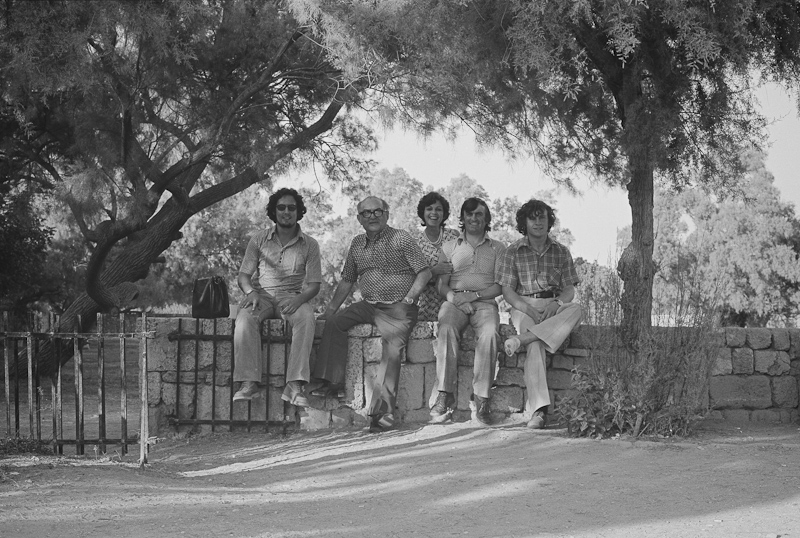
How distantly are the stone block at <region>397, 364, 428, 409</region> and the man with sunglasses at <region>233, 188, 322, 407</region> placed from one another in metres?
0.81

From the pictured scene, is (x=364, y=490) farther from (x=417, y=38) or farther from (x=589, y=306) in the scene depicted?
(x=417, y=38)

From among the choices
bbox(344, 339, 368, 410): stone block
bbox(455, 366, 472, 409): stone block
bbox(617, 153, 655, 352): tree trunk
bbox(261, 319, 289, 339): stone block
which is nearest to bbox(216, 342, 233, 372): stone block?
bbox(261, 319, 289, 339): stone block

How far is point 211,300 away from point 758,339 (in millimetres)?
4701

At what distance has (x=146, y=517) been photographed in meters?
4.43

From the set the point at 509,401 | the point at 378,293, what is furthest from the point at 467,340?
the point at 378,293

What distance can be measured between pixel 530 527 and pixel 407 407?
282 cm

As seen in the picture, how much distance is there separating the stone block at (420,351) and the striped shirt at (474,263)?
20.5 inches

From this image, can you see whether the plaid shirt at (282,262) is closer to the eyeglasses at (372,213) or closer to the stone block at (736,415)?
the eyeglasses at (372,213)

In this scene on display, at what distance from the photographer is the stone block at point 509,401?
281 inches

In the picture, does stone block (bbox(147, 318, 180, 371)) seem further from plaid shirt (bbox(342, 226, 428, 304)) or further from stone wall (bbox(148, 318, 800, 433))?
plaid shirt (bbox(342, 226, 428, 304))

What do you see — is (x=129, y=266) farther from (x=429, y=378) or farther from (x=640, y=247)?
(x=640, y=247)

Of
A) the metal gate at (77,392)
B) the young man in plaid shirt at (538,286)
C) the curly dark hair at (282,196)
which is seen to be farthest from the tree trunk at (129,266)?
the young man in plaid shirt at (538,286)

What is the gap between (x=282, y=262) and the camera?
7207 millimetres

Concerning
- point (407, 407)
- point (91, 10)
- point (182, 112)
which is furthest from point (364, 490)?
point (182, 112)
